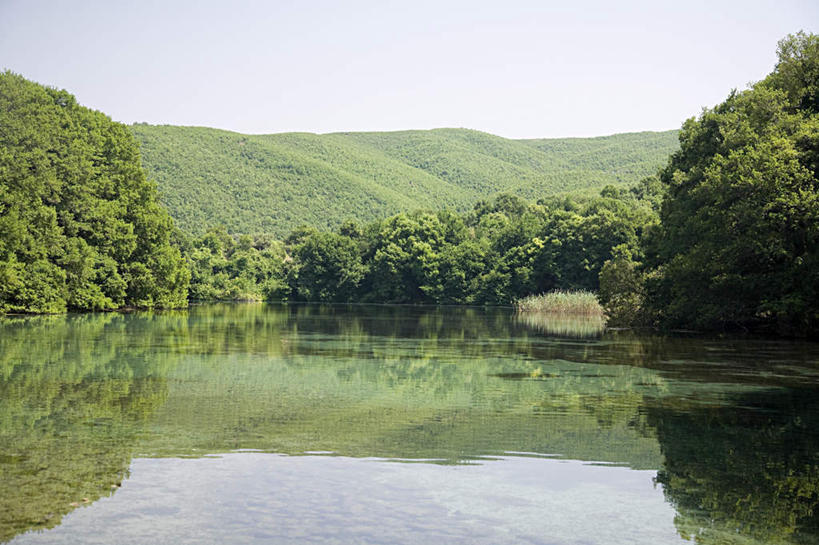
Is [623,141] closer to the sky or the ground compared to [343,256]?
closer to the sky

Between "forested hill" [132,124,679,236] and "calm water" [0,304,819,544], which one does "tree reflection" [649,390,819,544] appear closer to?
"calm water" [0,304,819,544]

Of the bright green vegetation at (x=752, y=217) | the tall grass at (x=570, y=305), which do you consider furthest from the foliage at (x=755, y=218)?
the tall grass at (x=570, y=305)

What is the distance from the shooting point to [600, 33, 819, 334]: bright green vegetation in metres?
28.3

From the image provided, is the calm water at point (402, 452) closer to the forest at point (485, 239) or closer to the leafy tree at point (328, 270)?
the forest at point (485, 239)

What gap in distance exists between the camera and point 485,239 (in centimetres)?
9669

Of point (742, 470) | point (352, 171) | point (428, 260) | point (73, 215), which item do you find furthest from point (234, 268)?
point (742, 470)

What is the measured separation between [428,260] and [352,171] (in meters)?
63.6

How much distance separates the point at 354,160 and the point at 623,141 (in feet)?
183

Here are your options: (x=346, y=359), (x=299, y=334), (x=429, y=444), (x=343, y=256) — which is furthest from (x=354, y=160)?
(x=429, y=444)

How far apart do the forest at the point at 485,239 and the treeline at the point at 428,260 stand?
0.70 ft

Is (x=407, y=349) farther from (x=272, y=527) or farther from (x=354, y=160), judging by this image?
(x=354, y=160)

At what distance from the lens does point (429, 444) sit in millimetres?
9719

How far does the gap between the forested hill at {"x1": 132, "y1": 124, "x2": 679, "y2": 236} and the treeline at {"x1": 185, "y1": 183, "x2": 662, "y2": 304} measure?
74.2 feet

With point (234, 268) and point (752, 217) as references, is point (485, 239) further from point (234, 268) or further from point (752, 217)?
point (752, 217)
